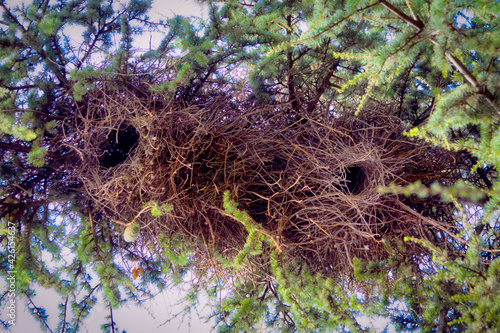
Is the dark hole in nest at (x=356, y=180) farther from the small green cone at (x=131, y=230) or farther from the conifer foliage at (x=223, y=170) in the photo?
the small green cone at (x=131, y=230)

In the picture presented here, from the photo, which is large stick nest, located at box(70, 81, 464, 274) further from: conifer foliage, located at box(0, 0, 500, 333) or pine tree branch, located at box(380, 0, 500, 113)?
pine tree branch, located at box(380, 0, 500, 113)

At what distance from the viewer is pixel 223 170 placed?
162cm

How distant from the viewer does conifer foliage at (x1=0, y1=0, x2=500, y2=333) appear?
1431mm

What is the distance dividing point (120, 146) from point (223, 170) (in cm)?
61

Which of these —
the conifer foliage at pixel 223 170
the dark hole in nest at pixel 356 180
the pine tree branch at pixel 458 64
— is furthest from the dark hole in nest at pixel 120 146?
the pine tree branch at pixel 458 64

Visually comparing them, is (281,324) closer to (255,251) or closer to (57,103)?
(255,251)

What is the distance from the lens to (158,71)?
1.74 meters

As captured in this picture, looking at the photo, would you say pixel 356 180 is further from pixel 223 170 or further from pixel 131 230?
pixel 131 230

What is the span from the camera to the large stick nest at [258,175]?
1481mm

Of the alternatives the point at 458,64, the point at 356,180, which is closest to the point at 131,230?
the point at 356,180

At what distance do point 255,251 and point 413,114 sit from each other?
51.2 inches

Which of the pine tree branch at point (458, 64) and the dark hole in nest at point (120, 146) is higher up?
the dark hole in nest at point (120, 146)

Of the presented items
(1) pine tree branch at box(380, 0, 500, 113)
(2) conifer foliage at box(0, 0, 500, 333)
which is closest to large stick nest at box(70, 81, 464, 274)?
(2) conifer foliage at box(0, 0, 500, 333)

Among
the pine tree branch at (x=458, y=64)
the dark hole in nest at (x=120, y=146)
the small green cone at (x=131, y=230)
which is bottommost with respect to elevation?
the pine tree branch at (x=458, y=64)
